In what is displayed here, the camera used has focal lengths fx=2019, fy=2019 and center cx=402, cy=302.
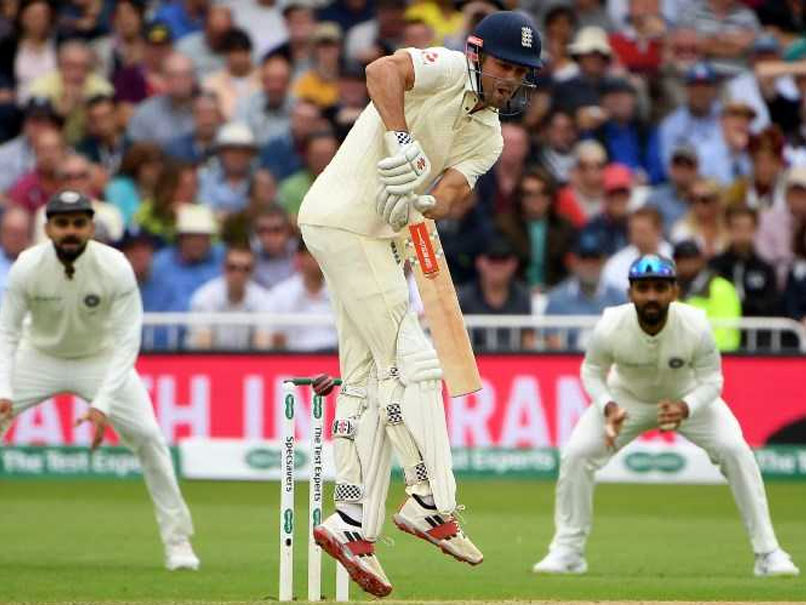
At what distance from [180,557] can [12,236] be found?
522cm

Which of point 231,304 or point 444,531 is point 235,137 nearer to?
point 231,304

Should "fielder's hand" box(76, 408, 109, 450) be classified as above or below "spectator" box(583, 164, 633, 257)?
below

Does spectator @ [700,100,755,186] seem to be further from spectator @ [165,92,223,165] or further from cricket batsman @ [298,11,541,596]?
cricket batsman @ [298,11,541,596]

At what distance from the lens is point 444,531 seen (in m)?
7.54

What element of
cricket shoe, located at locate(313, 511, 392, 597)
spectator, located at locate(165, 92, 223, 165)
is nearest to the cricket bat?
cricket shoe, located at locate(313, 511, 392, 597)

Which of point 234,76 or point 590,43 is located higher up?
point 590,43

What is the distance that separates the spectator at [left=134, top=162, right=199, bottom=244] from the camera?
15656 mm

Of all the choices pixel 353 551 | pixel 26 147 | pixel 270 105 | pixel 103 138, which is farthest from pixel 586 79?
pixel 353 551

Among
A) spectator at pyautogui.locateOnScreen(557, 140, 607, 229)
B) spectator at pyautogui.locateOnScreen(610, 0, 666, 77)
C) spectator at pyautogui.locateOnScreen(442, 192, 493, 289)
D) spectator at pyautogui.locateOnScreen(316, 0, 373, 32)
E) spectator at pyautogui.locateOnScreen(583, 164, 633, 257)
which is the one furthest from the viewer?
spectator at pyautogui.locateOnScreen(316, 0, 373, 32)

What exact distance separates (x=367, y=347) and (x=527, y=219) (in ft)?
26.0

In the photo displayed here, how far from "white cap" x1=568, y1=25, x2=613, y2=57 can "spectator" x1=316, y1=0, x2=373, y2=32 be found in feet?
6.11

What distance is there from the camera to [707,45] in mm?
17453

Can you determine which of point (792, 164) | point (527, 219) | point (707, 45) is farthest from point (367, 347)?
point (707, 45)

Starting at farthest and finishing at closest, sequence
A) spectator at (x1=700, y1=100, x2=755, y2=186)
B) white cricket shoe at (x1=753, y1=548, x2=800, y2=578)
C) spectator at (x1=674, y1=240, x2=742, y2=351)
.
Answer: spectator at (x1=700, y1=100, x2=755, y2=186)
spectator at (x1=674, y1=240, x2=742, y2=351)
white cricket shoe at (x1=753, y1=548, x2=800, y2=578)
